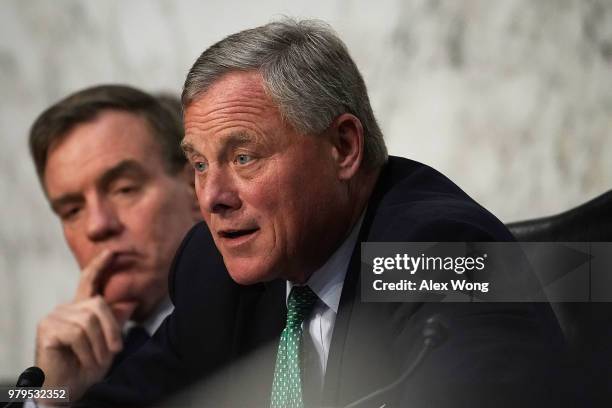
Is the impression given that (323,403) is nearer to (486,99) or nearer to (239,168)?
(239,168)

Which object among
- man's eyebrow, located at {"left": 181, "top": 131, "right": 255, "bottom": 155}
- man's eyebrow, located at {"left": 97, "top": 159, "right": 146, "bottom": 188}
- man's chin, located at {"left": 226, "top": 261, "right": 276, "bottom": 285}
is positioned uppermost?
man's eyebrow, located at {"left": 97, "top": 159, "right": 146, "bottom": 188}

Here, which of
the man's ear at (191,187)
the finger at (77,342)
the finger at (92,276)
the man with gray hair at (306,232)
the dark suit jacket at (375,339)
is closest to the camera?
the dark suit jacket at (375,339)

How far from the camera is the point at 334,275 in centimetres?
126

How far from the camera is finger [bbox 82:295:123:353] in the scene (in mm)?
1635

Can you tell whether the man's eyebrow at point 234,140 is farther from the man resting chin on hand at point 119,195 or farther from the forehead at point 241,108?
the man resting chin on hand at point 119,195

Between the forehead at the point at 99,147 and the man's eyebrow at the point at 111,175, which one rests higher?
the forehead at the point at 99,147

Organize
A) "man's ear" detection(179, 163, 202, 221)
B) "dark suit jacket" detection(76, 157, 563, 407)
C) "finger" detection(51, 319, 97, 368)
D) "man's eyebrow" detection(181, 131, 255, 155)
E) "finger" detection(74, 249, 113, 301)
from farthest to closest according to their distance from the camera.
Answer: "man's ear" detection(179, 163, 202, 221) → "finger" detection(74, 249, 113, 301) → "finger" detection(51, 319, 97, 368) → "man's eyebrow" detection(181, 131, 255, 155) → "dark suit jacket" detection(76, 157, 563, 407)

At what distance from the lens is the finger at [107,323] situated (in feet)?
5.36

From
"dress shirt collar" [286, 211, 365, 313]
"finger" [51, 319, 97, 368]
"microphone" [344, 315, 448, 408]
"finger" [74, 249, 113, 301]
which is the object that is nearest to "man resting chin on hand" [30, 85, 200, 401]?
"finger" [74, 249, 113, 301]

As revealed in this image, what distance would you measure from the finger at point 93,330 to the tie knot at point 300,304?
19.2 inches

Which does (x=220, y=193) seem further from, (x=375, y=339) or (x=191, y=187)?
(x=191, y=187)

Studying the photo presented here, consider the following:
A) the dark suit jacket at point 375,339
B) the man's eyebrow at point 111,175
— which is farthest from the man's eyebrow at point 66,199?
the dark suit jacket at point 375,339

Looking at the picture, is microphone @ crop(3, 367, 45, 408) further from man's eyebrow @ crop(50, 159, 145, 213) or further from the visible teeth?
man's eyebrow @ crop(50, 159, 145, 213)

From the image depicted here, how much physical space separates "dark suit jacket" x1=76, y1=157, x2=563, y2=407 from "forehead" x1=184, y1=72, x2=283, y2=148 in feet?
0.63
